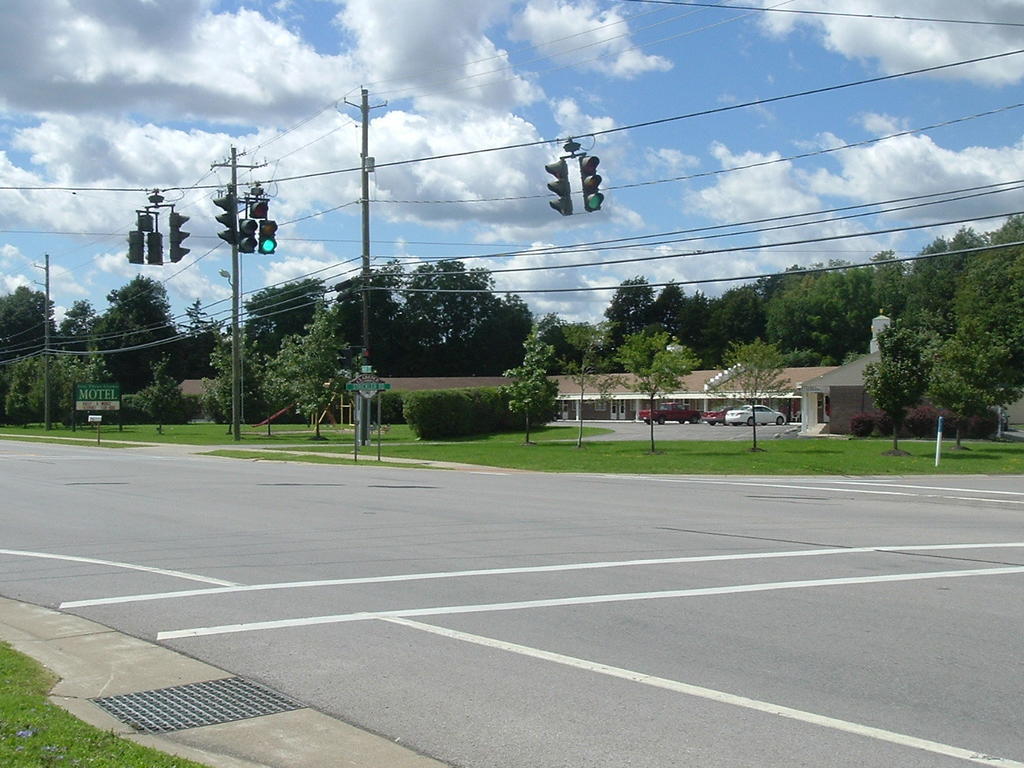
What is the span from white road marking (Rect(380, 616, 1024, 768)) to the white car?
6036 centimetres

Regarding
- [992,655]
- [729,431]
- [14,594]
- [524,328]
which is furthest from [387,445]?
[524,328]

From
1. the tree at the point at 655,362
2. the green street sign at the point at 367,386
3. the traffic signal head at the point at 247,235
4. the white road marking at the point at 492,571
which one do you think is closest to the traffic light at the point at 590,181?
the traffic signal head at the point at 247,235

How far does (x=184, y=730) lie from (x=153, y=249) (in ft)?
50.8

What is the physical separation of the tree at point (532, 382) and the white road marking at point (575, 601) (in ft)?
116

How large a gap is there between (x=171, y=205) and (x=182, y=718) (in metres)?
16.1

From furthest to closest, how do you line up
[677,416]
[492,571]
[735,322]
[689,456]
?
[735,322] → [677,416] → [689,456] → [492,571]

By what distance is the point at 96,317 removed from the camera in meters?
122

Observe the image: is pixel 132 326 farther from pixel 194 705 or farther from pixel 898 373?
pixel 194 705

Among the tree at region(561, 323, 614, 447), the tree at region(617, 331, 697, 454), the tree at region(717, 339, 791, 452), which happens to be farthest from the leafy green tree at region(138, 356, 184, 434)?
the tree at region(717, 339, 791, 452)

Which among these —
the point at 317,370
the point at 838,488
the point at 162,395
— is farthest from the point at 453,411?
the point at 838,488

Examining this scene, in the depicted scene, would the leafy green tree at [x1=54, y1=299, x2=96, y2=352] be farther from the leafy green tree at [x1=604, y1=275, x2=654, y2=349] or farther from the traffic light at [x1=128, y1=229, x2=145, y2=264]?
the traffic light at [x1=128, y1=229, x2=145, y2=264]

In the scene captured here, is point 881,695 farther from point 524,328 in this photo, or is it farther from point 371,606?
point 524,328

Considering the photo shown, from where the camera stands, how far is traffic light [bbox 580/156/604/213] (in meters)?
18.3

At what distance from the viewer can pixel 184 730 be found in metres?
6.17
